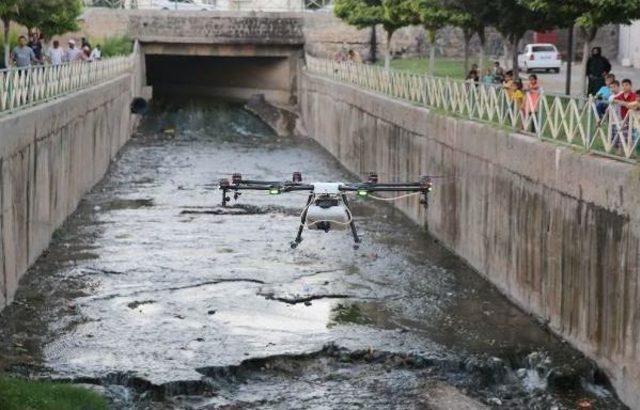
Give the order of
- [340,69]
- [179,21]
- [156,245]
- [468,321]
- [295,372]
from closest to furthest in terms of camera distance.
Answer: [295,372]
[468,321]
[156,245]
[340,69]
[179,21]

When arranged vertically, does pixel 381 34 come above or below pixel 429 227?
above

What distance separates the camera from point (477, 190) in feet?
95.5

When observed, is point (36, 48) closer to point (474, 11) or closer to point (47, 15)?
point (47, 15)

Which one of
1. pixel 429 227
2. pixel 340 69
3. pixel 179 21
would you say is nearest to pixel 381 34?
pixel 179 21

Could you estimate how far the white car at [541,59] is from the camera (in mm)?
57750

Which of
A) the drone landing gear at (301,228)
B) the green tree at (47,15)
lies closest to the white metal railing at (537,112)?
the drone landing gear at (301,228)

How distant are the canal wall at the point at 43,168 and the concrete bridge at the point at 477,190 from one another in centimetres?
5

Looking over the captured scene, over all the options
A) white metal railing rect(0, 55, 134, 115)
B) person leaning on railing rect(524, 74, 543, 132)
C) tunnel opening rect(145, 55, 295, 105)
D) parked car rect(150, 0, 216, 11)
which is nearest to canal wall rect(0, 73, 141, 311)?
white metal railing rect(0, 55, 134, 115)

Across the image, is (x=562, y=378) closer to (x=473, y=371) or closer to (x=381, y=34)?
(x=473, y=371)

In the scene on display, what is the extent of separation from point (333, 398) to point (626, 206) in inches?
204

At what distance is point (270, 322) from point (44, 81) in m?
11.6

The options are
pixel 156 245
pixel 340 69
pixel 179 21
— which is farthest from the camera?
pixel 179 21

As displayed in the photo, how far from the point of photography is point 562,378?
20641 mm

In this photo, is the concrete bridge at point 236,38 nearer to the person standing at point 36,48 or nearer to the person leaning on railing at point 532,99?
the person standing at point 36,48
